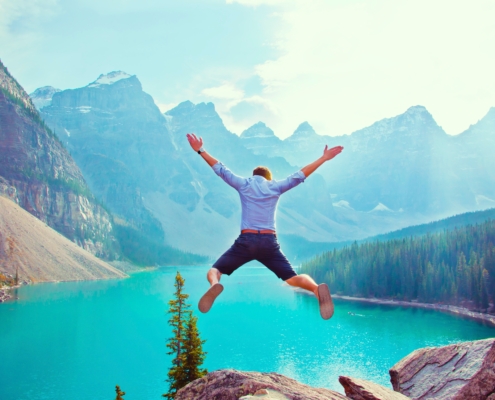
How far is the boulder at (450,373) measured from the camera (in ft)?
24.8

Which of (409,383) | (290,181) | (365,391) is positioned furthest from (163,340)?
(290,181)

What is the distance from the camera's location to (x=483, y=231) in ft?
327

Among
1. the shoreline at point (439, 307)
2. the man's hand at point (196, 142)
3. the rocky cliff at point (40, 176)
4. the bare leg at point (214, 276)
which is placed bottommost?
the shoreline at point (439, 307)

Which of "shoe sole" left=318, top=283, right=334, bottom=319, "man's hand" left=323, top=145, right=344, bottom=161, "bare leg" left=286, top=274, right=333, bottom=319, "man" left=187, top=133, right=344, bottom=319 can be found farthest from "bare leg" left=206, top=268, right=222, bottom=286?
"man's hand" left=323, top=145, right=344, bottom=161

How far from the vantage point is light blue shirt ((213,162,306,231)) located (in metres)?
6.58

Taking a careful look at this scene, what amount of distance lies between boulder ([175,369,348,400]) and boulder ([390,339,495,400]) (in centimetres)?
263

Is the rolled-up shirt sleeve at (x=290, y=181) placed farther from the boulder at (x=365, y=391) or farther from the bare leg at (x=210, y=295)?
the boulder at (x=365, y=391)

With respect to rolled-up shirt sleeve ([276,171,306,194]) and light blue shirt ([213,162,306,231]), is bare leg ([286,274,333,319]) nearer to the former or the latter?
light blue shirt ([213,162,306,231])

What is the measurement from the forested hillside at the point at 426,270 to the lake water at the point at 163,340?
901 cm

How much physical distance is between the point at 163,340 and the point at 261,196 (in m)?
53.5

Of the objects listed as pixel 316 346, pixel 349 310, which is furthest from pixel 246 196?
pixel 349 310

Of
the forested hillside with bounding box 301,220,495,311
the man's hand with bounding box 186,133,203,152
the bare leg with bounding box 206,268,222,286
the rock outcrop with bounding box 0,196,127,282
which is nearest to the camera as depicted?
the bare leg with bounding box 206,268,222,286

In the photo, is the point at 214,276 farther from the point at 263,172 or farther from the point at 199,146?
the point at 199,146

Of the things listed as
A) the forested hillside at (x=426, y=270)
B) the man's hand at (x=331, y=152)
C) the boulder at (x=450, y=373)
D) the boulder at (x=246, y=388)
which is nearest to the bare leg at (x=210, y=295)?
the boulder at (x=246, y=388)
